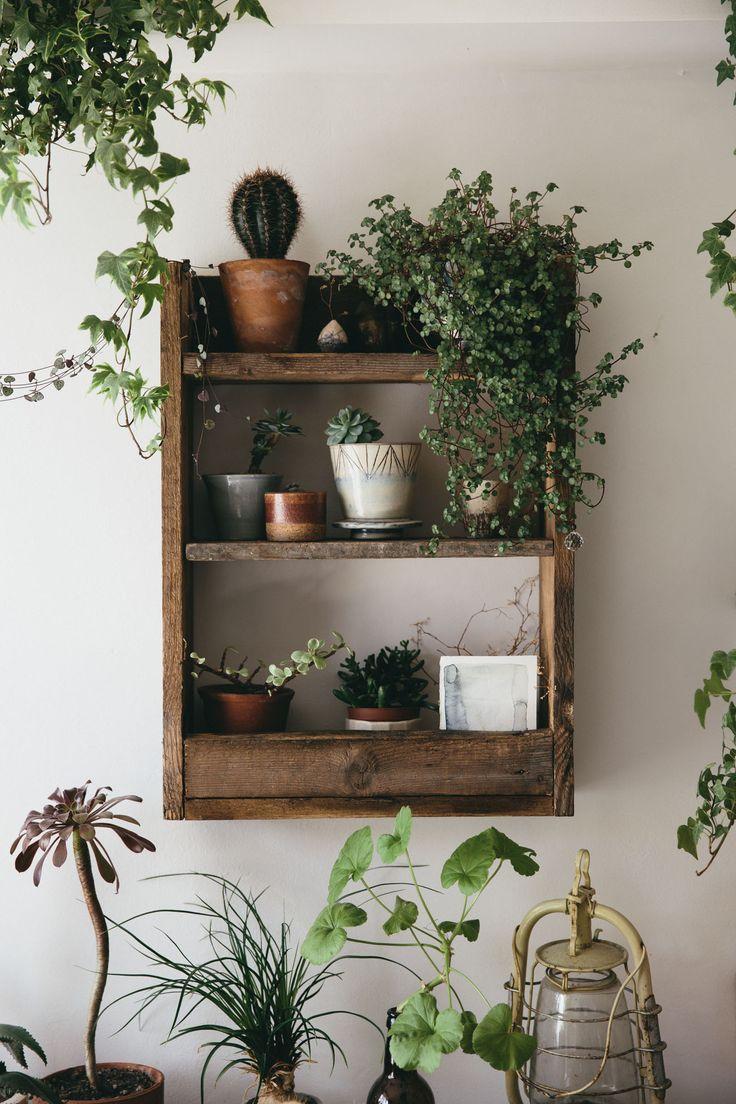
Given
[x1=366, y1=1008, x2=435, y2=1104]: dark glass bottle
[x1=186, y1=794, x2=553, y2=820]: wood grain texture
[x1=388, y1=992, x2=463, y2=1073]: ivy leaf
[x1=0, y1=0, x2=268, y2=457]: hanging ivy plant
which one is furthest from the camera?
[x1=186, y1=794, x2=553, y2=820]: wood grain texture

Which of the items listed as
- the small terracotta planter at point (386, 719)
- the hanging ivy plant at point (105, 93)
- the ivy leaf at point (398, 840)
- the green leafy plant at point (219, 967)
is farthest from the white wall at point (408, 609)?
the hanging ivy plant at point (105, 93)

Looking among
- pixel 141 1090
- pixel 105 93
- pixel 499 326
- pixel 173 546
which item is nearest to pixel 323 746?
pixel 173 546

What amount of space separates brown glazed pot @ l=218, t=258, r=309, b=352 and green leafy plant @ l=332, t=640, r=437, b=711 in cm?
61

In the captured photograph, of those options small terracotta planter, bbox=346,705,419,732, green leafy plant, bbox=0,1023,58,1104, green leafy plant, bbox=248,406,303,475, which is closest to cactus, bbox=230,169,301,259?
green leafy plant, bbox=248,406,303,475

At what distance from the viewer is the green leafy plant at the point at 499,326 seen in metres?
1.65

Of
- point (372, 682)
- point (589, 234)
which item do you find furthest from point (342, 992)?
point (589, 234)

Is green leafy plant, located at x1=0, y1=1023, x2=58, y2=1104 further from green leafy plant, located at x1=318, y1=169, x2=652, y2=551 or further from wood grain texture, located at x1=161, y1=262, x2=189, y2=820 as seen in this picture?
green leafy plant, located at x1=318, y1=169, x2=652, y2=551

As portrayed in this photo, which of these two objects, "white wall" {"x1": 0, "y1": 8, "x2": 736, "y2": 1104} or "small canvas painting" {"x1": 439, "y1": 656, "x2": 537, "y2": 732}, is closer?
"small canvas painting" {"x1": 439, "y1": 656, "x2": 537, "y2": 732}

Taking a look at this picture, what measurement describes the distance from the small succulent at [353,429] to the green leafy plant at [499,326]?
0.11m

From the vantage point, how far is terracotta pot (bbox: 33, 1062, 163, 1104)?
1645mm

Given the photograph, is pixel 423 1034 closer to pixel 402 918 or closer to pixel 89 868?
pixel 402 918

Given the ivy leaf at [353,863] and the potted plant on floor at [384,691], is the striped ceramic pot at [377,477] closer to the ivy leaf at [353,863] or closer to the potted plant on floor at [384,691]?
the potted plant on floor at [384,691]

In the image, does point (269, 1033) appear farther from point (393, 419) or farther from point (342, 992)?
point (393, 419)

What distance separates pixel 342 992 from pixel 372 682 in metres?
0.63
